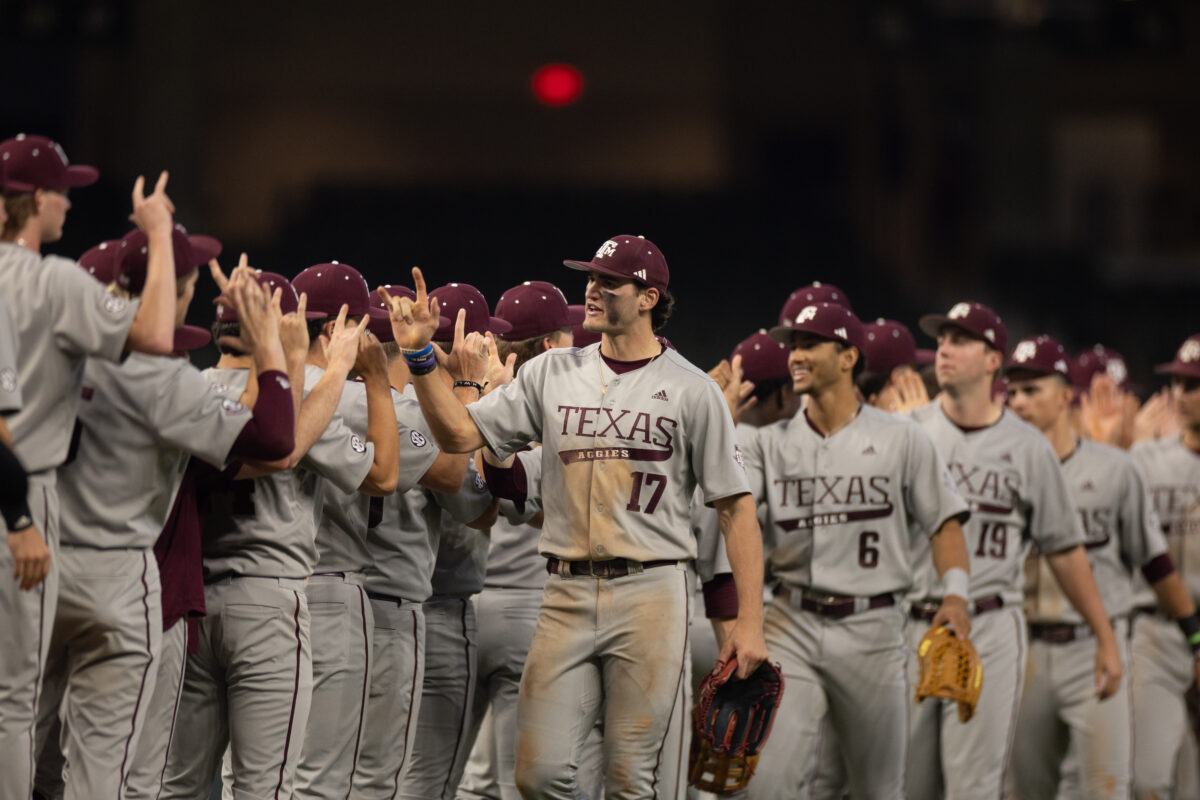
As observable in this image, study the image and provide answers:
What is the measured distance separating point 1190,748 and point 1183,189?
398 inches

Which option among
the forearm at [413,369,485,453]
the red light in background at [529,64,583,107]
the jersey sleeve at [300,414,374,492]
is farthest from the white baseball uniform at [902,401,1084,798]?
the red light in background at [529,64,583,107]

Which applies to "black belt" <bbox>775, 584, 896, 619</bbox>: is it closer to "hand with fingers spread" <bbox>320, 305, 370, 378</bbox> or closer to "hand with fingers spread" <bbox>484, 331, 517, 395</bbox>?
"hand with fingers spread" <bbox>484, 331, 517, 395</bbox>

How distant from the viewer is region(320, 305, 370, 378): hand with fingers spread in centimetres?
413

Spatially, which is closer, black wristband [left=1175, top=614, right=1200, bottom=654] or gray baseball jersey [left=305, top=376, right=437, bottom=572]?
gray baseball jersey [left=305, top=376, right=437, bottom=572]

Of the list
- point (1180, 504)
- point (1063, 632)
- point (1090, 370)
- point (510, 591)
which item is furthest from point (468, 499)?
point (1090, 370)

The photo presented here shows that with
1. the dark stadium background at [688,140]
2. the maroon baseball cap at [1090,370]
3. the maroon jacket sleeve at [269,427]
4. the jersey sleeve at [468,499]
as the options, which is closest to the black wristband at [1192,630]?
the maroon baseball cap at [1090,370]

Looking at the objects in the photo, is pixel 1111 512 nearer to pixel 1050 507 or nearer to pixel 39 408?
pixel 1050 507

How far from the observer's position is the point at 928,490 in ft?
18.0

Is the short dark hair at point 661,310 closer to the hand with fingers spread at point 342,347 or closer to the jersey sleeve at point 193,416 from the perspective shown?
the hand with fingers spread at point 342,347

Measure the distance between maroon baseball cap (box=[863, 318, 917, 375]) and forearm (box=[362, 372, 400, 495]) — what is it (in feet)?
10.9

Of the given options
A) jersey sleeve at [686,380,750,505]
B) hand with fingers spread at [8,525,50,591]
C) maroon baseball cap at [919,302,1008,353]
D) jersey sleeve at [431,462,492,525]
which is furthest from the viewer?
maroon baseball cap at [919,302,1008,353]

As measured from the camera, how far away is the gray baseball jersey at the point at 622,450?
169 inches

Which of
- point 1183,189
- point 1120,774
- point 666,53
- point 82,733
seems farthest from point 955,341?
point 1183,189

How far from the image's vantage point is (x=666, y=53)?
15.3m
